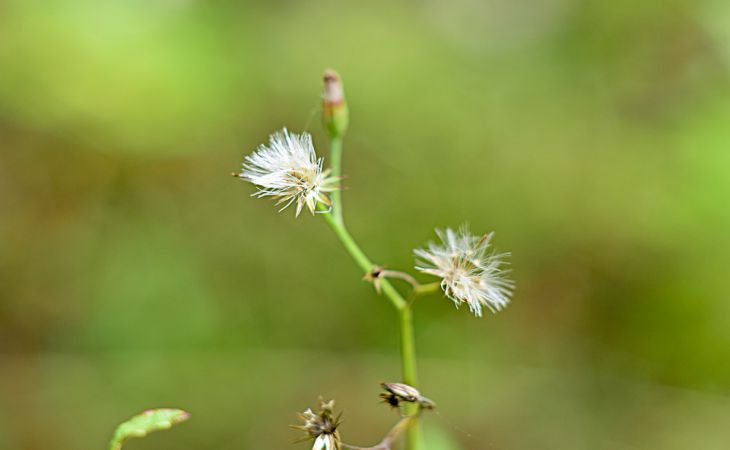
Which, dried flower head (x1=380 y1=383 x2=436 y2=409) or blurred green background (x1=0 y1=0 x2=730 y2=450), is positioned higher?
blurred green background (x1=0 y1=0 x2=730 y2=450)

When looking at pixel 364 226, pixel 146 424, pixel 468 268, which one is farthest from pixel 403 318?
pixel 364 226

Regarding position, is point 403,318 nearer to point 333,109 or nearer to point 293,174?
point 293,174

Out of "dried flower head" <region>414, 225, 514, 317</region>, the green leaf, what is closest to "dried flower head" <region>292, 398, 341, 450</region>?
the green leaf

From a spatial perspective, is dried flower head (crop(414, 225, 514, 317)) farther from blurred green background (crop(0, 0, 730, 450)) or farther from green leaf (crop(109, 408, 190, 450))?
blurred green background (crop(0, 0, 730, 450))

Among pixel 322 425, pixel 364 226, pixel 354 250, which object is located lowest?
pixel 322 425

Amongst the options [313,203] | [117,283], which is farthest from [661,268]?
[117,283]

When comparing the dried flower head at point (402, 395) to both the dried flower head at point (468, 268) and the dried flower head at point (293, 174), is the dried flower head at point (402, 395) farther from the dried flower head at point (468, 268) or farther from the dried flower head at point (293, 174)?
the dried flower head at point (293, 174)
